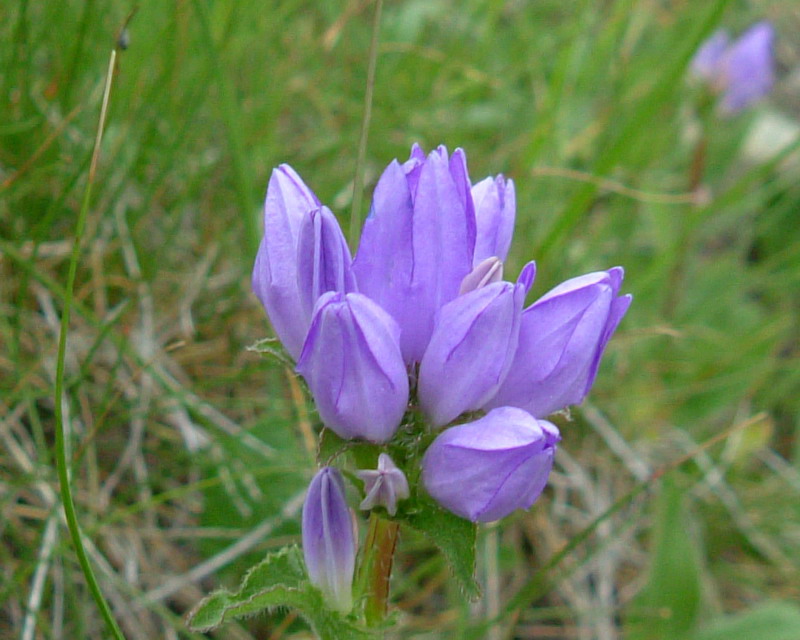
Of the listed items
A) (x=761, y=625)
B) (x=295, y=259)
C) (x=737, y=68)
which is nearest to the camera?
(x=295, y=259)

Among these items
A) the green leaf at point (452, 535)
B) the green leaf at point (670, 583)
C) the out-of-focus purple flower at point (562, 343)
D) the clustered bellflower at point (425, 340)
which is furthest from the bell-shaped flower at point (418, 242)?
the green leaf at point (670, 583)

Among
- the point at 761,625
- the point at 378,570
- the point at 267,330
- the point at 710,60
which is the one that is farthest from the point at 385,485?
the point at 710,60

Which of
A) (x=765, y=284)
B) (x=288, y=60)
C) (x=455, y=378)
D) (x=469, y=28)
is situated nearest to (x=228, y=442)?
(x=455, y=378)

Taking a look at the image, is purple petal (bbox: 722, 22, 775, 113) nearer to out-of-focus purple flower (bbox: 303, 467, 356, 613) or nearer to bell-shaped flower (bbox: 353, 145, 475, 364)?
bell-shaped flower (bbox: 353, 145, 475, 364)

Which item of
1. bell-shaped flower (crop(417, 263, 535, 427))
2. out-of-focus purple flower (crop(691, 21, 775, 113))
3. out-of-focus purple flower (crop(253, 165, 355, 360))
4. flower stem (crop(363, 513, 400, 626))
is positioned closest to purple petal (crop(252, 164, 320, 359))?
out-of-focus purple flower (crop(253, 165, 355, 360))

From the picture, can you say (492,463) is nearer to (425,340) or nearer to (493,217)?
(425,340)

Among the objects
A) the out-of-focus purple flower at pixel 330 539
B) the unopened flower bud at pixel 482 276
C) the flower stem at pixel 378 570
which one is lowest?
the flower stem at pixel 378 570

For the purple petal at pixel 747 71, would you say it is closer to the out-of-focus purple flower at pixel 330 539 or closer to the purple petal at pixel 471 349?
the purple petal at pixel 471 349
